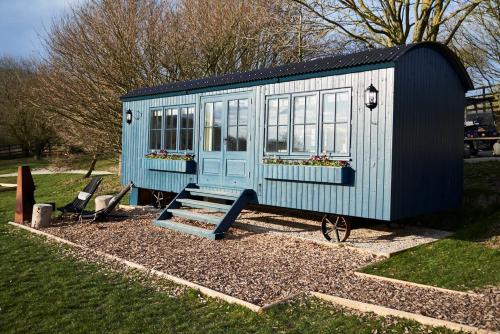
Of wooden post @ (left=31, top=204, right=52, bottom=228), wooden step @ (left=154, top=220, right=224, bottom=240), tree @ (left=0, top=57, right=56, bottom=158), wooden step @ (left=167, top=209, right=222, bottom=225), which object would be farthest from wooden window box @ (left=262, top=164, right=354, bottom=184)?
tree @ (left=0, top=57, right=56, bottom=158)

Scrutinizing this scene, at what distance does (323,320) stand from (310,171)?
3.57 m

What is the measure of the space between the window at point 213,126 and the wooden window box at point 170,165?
0.50 meters

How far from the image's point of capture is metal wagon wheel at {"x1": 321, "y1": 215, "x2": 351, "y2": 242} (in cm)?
757

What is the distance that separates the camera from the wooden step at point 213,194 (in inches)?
352

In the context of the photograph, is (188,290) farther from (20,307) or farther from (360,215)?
(360,215)

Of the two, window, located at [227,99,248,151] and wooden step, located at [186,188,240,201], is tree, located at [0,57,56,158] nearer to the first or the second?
wooden step, located at [186,188,240,201]

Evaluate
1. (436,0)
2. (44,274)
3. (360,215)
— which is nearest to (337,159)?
(360,215)

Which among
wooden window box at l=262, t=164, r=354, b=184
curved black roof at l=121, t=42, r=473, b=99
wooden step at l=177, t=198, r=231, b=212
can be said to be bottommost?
wooden step at l=177, t=198, r=231, b=212

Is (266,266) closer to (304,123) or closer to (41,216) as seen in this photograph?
(304,123)

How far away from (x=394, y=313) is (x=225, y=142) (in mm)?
5772

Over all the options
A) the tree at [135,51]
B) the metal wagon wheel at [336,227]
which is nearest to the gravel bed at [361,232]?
the metal wagon wheel at [336,227]

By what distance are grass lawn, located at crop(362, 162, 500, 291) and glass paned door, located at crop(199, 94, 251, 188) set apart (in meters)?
3.50

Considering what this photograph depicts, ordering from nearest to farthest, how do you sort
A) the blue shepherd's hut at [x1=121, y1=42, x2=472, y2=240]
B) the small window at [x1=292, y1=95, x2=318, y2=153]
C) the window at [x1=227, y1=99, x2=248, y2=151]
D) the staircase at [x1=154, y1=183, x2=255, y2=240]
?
the blue shepherd's hut at [x1=121, y1=42, x2=472, y2=240], the small window at [x1=292, y1=95, x2=318, y2=153], the staircase at [x1=154, y1=183, x2=255, y2=240], the window at [x1=227, y1=99, x2=248, y2=151]

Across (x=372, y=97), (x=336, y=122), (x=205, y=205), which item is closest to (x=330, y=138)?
(x=336, y=122)
